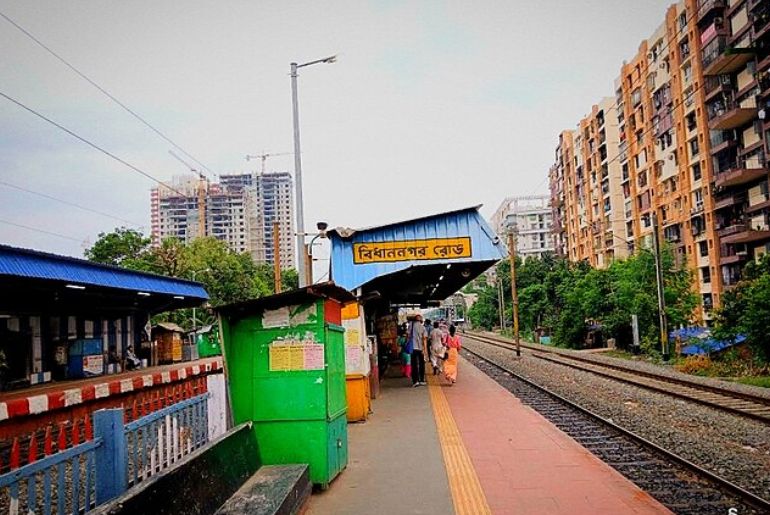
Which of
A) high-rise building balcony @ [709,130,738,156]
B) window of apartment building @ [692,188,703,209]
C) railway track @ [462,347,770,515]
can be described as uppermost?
high-rise building balcony @ [709,130,738,156]

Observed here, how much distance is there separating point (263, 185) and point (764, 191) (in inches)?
2079

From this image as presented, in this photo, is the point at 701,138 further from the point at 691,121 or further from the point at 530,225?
the point at 530,225

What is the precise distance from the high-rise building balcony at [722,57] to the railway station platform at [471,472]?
3562 cm

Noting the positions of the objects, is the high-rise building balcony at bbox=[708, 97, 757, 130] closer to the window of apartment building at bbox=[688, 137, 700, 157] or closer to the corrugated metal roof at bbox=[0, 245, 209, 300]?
the window of apartment building at bbox=[688, 137, 700, 157]

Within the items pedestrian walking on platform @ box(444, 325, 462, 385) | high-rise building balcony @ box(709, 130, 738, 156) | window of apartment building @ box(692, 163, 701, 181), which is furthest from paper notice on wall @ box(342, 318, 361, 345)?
window of apartment building @ box(692, 163, 701, 181)

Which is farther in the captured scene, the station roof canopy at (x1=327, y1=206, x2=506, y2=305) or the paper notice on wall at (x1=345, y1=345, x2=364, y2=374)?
the station roof canopy at (x1=327, y1=206, x2=506, y2=305)

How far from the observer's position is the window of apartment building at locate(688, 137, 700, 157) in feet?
154

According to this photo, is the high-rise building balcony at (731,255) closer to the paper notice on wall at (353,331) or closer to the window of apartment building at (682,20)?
the window of apartment building at (682,20)

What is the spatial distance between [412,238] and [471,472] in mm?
9523

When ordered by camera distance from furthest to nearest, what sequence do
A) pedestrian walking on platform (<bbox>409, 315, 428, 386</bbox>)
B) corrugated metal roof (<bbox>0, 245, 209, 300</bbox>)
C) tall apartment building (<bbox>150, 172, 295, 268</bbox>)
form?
tall apartment building (<bbox>150, 172, 295, 268</bbox>) < pedestrian walking on platform (<bbox>409, 315, 428, 386</bbox>) < corrugated metal roof (<bbox>0, 245, 209, 300</bbox>)

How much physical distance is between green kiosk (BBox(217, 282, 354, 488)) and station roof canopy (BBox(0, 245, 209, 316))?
700 centimetres

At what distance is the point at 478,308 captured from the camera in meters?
93.4

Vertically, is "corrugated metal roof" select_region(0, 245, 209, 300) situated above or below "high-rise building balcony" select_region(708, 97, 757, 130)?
below

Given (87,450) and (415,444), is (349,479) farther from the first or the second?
(87,450)
